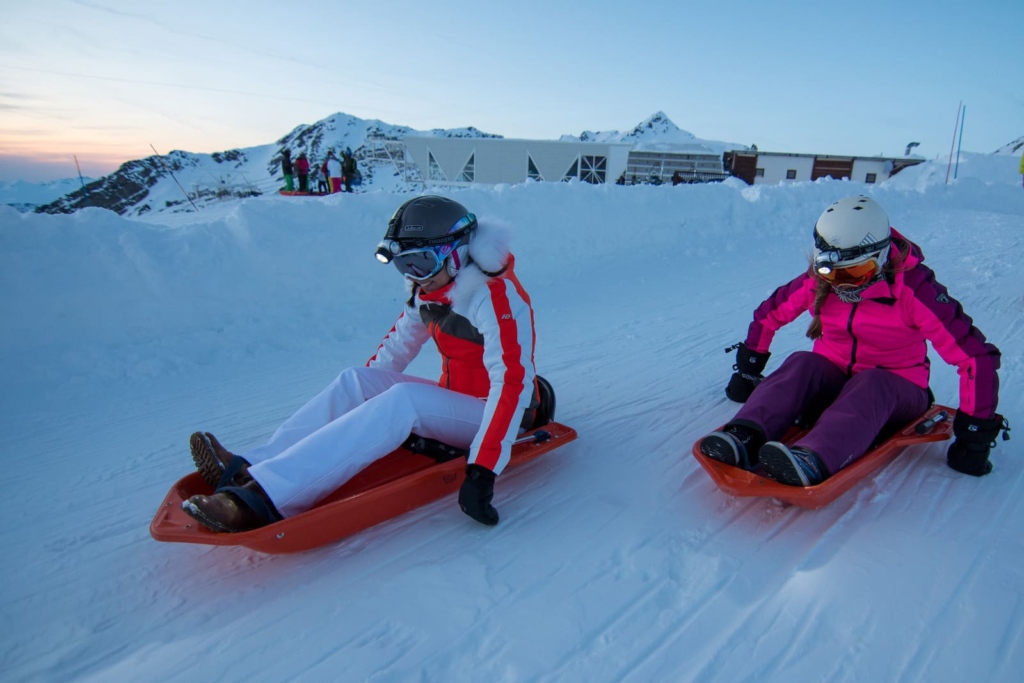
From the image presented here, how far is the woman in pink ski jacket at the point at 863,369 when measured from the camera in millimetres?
2500

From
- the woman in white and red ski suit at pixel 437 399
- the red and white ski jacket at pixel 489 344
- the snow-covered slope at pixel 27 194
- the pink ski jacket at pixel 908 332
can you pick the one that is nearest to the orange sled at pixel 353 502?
the woman in white and red ski suit at pixel 437 399

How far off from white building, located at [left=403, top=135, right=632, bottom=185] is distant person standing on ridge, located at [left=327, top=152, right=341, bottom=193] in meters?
11.9

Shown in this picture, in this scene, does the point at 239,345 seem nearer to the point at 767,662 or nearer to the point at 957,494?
the point at 767,662

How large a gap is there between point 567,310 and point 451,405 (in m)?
3.57

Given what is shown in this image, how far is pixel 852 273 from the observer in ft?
8.87

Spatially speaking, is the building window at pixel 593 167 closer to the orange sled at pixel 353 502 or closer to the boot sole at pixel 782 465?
the orange sled at pixel 353 502

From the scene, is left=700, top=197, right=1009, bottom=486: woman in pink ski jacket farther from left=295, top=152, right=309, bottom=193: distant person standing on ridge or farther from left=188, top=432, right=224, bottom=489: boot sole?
left=295, top=152, right=309, bottom=193: distant person standing on ridge

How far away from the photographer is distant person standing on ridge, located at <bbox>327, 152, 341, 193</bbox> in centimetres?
1630

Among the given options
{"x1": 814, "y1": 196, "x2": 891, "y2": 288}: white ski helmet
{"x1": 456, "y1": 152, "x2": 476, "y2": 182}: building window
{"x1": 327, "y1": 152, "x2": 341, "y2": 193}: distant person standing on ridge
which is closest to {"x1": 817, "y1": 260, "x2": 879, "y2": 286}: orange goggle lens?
{"x1": 814, "y1": 196, "x2": 891, "y2": 288}: white ski helmet

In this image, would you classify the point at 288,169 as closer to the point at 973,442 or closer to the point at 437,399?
the point at 437,399

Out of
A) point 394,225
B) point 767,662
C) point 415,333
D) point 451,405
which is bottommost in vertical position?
point 767,662

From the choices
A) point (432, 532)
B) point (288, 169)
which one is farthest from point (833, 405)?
point (288, 169)

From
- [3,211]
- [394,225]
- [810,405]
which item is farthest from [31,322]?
[810,405]

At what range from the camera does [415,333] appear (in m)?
3.05
